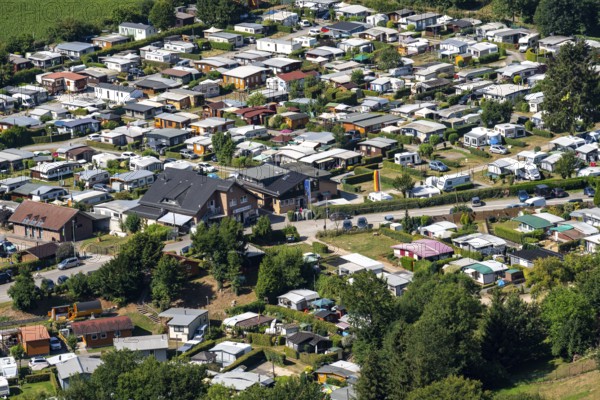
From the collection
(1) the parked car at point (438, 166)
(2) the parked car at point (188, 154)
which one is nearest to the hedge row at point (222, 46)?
(2) the parked car at point (188, 154)

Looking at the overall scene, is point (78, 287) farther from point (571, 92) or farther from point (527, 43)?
point (527, 43)

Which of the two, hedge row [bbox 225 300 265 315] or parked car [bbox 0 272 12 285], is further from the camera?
parked car [bbox 0 272 12 285]

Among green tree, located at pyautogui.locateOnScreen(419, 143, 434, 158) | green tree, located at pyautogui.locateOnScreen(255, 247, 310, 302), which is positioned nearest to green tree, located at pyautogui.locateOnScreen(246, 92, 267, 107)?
green tree, located at pyautogui.locateOnScreen(419, 143, 434, 158)

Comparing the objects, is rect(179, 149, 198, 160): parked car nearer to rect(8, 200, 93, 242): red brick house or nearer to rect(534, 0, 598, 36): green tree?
rect(8, 200, 93, 242): red brick house

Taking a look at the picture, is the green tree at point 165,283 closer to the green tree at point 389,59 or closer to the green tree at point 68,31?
the green tree at point 389,59

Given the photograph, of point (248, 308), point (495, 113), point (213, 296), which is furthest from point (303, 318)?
point (495, 113)
